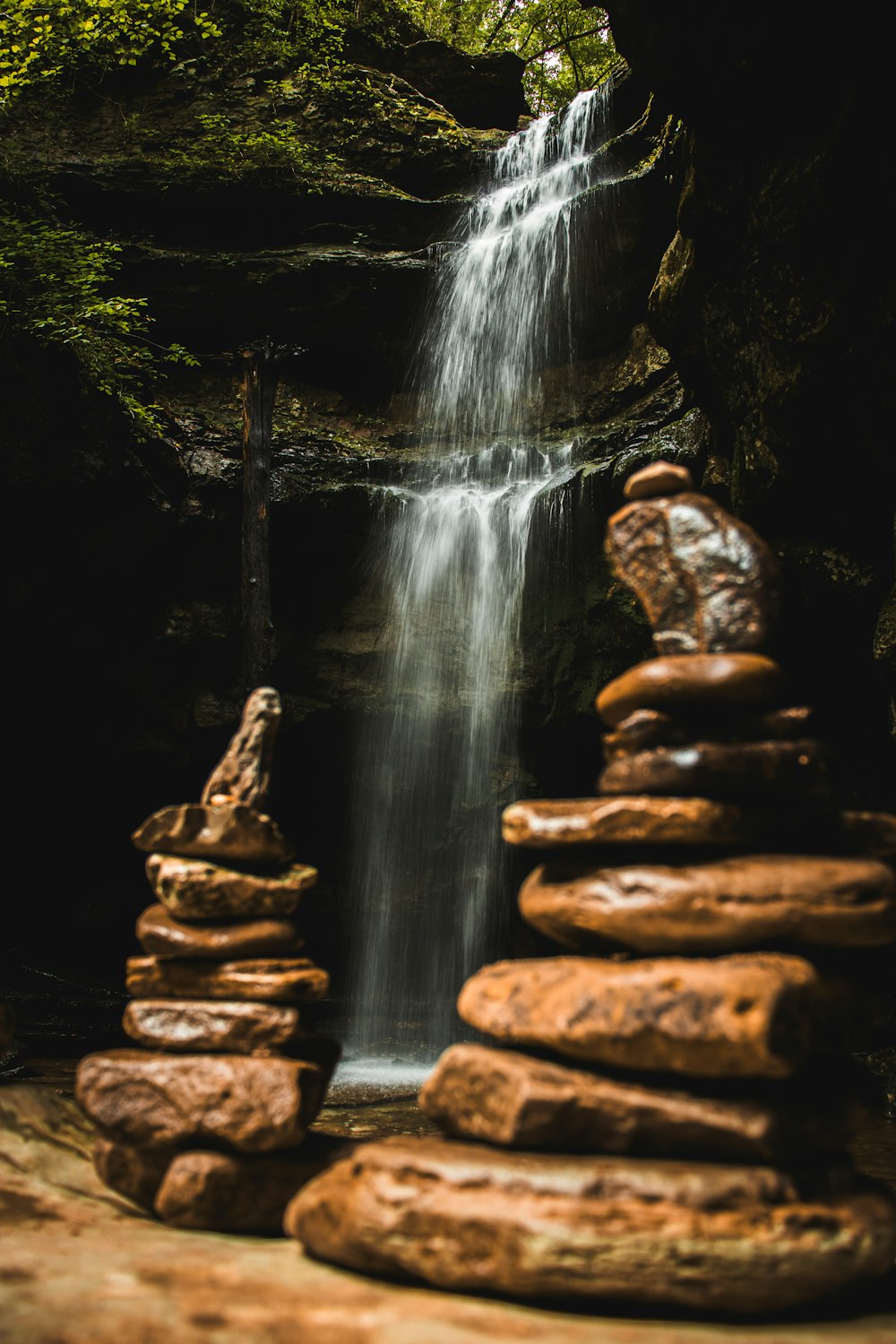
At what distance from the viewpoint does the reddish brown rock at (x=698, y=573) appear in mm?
3877

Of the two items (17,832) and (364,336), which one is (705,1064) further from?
(364,336)

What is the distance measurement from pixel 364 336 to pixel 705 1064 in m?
14.4

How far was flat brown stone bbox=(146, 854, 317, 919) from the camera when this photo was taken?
163 inches

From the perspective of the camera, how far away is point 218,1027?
4016 millimetres

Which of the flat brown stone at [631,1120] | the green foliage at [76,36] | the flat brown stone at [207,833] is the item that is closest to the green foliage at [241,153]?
the green foliage at [76,36]

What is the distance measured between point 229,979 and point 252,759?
107 centimetres

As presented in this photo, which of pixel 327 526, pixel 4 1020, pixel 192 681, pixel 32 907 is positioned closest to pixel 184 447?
pixel 327 526

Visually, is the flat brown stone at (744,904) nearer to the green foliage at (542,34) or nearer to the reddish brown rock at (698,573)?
the reddish brown rock at (698,573)

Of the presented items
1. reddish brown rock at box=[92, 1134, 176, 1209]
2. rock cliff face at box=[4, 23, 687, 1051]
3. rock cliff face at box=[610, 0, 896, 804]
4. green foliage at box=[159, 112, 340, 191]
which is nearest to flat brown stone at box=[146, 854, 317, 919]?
reddish brown rock at box=[92, 1134, 176, 1209]

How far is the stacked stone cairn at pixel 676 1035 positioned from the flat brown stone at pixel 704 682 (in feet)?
0.04

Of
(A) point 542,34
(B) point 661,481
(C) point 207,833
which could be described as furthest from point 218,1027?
(A) point 542,34

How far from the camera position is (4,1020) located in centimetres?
498

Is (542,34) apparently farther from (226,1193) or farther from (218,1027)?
(226,1193)

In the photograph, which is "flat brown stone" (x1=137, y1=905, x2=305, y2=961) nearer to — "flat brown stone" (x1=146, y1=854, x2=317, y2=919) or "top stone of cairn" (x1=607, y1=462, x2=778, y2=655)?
"flat brown stone" (x1=146, y1=854, x2=317, y2=919)
